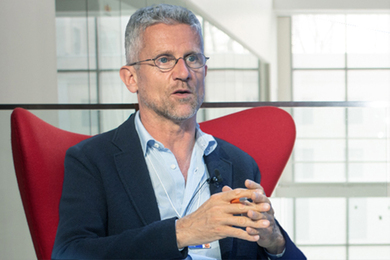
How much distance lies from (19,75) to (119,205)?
208 cm

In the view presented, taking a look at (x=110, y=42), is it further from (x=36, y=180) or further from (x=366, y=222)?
(x=366, y=222)

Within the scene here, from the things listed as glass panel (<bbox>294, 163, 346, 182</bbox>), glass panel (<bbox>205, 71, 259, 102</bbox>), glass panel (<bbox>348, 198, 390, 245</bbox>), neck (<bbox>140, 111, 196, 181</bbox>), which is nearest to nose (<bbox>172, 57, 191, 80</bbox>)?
neck (<bbox>140, 111, 196, 181</bbox>)

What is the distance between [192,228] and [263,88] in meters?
13.4

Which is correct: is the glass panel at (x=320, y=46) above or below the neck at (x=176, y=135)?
above

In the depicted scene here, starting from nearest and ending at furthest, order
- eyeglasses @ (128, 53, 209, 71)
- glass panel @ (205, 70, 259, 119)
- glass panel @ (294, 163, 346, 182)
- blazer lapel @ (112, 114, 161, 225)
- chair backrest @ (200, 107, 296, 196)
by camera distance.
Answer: blazer lapel @ (112, 114, 161, 225)
eyeglasses @ (128, 53, 209, 71)
chair backrest @ (200, 107, 296, 196)
glass panel @ (205, 70, 259, 119)
glass panel @ (294, 163, 346, 182)

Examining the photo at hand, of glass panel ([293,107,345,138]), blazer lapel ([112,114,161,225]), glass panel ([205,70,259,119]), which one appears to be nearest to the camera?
blazer lapel ([112,114,161,225])

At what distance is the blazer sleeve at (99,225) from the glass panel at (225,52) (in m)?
7.89

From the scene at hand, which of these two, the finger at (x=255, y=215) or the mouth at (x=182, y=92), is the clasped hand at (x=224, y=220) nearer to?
the finger at (x=255, y=215)

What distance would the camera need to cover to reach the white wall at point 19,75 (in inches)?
90.4

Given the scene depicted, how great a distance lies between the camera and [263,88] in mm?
14031

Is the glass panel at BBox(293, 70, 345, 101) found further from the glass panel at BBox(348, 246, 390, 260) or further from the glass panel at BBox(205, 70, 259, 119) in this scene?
the glass panel at BBox(348, 246, 390, 260)

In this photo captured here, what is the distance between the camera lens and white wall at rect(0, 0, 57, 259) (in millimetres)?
2297

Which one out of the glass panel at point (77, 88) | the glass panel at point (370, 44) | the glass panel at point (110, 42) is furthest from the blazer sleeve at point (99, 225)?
the glass panel at point (370, 44)

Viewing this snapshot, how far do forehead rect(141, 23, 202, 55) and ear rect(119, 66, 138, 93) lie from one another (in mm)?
96
